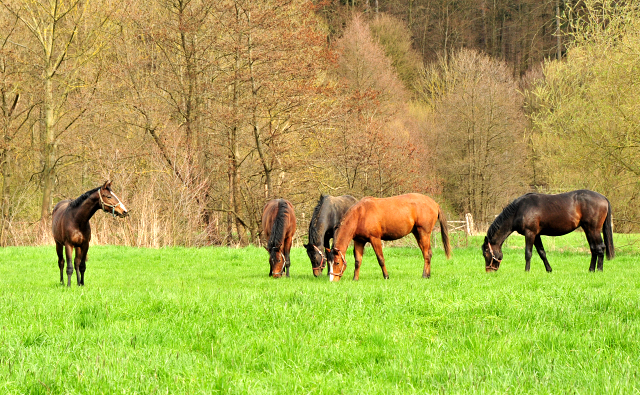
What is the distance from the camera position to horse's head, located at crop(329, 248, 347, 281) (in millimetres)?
10992

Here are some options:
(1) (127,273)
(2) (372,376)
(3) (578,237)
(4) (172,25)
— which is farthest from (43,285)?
(3) (578,237)

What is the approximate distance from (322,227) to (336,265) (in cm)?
195

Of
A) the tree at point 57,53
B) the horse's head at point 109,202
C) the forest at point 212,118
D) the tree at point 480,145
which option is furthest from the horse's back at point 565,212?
the tree at point 480,145

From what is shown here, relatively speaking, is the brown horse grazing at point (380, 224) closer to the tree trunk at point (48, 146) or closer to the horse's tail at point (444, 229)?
the horse's tail at point (444, 229)

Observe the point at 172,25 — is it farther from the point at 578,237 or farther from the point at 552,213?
the point at 578,237

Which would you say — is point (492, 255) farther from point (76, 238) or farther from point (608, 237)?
point (76, 238)

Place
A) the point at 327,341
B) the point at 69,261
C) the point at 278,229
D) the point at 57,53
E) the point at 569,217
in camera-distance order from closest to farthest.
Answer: the point at 327,341 < the point at 69,261 < the point at 278,229 < the point at 569,217 < the point at 57,53

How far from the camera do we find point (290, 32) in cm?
2344

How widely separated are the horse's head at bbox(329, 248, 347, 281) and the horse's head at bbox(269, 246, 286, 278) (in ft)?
4.36

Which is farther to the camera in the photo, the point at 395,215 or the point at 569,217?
the point at 569,217

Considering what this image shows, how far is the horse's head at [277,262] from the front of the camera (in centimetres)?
1201

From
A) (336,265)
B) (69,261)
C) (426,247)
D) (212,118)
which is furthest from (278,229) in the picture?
(212,118)

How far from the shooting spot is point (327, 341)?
17.1 ft

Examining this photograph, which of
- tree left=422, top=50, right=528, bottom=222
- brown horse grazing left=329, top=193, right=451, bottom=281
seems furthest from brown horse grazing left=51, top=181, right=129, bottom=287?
tree left=422, top=50, right=528, bottom=222
